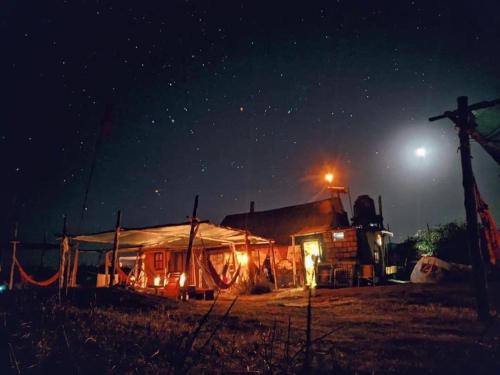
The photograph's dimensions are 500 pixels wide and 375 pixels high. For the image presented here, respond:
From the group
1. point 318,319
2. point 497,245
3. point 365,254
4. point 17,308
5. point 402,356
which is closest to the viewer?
point 402,356

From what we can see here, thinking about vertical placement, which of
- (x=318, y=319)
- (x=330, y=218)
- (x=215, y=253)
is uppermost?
(x=330, y=218)

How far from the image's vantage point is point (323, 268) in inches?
657

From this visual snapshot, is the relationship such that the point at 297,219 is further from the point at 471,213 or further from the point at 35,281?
the point at 471,213

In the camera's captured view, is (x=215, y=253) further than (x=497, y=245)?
Yes

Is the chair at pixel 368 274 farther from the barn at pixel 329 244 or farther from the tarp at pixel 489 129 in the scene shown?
the tarp at pixel 489 129

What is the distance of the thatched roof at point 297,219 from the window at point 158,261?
6.10 m

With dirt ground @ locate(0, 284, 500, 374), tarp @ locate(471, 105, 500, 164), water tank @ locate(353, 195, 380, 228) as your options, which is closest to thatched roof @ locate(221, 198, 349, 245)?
water tank @ locate(353, 195, 380, 228)

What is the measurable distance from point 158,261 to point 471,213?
1946cm

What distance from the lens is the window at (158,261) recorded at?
22.6 metres

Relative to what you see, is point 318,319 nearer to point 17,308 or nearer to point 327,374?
point 327,374

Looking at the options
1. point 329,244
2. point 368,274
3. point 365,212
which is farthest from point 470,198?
point 365,212

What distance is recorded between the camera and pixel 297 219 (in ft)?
76.8

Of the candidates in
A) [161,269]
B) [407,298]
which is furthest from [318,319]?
[161,269]

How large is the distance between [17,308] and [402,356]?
6713mm
